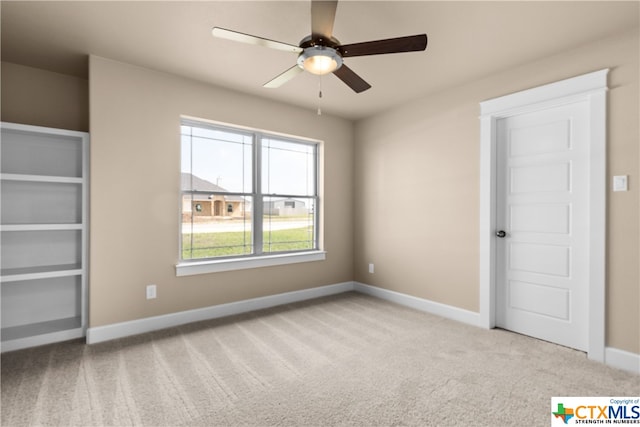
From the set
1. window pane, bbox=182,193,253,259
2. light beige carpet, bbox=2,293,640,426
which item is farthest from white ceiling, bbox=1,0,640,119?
light beige carpet, bbox=2,293,640,426

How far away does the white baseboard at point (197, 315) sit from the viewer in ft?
9.52

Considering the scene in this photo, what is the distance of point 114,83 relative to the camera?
2.94m

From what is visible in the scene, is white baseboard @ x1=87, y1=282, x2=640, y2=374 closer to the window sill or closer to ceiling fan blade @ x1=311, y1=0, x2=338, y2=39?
the window sill

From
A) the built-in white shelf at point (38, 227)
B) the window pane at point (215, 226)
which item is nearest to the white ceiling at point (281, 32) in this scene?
the window pane at point (215, 226)

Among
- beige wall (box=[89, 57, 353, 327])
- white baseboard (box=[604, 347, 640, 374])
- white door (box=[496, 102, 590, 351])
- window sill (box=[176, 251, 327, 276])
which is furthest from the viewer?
window sill (box=[176, 251, 327, 276])

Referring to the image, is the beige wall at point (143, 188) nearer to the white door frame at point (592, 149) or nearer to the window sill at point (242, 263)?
the window sill at point (242, 263)

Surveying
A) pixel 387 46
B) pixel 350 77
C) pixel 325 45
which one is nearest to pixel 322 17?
pixel 325 45

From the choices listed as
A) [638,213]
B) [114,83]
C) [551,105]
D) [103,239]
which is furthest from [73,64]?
[638,213]

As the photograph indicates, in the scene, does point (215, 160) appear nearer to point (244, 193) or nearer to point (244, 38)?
point (244, 193)

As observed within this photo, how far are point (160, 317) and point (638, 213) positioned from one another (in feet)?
13.8

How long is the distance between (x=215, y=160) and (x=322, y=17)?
2357mm

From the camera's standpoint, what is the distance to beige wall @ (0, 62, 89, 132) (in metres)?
2.91

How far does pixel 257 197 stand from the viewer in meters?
4.00

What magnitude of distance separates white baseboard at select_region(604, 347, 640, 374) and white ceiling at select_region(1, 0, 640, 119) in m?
2.46
